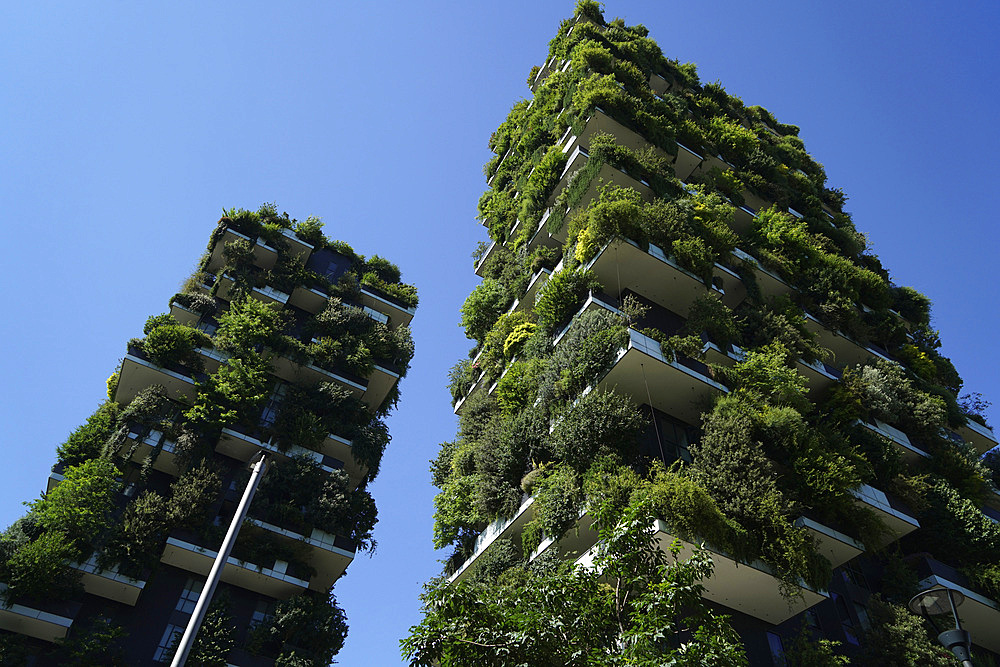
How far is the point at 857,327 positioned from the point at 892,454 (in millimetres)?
7001

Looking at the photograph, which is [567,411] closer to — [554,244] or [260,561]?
[554,244]

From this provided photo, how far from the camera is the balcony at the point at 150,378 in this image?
32.3 meters

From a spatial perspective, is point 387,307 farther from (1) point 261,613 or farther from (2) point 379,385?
(1) point 261,613

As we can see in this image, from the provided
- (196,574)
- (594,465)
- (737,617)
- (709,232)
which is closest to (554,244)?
(709,232)

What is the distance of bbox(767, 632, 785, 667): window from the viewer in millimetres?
17859

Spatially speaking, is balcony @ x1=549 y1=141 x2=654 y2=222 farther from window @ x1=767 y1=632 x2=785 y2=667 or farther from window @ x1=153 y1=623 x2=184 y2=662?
window @ x1=153 y1=623 x2=184 y2=662

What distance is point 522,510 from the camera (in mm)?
20906

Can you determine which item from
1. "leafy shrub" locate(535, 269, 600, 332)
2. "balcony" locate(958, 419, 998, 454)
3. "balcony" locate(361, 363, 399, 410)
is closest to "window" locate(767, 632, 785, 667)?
"leafy shrub" locate(535, 269, 600, 332)

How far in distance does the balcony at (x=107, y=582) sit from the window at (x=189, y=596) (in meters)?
1.84

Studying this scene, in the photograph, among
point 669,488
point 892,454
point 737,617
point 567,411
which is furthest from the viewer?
point 892,454

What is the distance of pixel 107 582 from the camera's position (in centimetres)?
2611

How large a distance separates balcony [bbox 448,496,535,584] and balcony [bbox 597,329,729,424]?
4305 millimetres

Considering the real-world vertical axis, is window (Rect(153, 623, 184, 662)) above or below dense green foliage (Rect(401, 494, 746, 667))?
above

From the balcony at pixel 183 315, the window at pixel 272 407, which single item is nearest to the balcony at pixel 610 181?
the window at pixel 272 407
